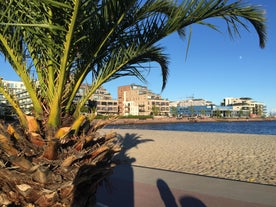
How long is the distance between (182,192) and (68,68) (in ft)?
12.0

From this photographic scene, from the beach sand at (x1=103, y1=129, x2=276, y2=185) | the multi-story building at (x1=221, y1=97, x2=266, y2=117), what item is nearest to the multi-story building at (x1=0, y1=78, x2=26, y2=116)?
the beach sand at (x1=103, y1=129, x2=276, y2=185)

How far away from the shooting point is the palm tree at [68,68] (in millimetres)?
2984

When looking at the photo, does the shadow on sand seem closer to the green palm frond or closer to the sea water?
the green palm frond

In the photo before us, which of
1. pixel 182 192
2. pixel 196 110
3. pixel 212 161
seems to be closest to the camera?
pixel 182 192

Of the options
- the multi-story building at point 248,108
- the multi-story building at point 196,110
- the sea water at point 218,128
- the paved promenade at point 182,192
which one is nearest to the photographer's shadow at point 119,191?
the paved promenade at point 182,192

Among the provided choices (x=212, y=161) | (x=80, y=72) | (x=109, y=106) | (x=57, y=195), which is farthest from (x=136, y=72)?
(x=109, y=106)

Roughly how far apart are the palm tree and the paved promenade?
2188 mm

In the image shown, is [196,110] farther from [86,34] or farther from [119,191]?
[86,34]

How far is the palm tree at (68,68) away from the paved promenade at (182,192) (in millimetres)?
2188

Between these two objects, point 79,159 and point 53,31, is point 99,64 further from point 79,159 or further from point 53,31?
point 79,159

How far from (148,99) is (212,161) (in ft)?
418

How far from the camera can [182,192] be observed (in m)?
5.95

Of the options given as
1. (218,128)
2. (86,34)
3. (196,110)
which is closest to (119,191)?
(86,34)

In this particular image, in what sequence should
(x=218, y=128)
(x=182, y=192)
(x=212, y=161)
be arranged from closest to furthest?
(x=182, y=192)
(x=212, y=161)
(x=218, y=128)
